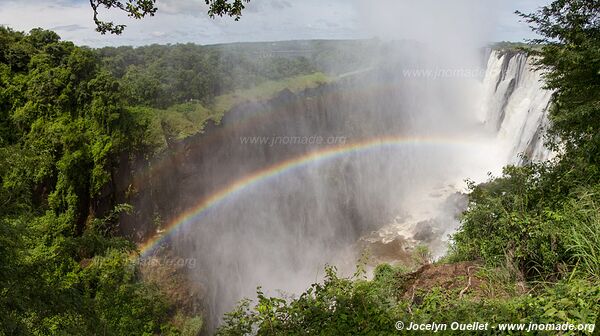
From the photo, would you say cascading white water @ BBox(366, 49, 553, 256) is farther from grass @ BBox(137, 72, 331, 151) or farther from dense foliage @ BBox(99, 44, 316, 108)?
dense foliage @ BBox(99, 44, 316, 108)

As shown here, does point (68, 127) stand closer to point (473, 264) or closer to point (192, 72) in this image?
point (192, 72)

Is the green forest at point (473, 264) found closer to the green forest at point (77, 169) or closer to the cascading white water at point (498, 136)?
the green forest at point (77, 169)

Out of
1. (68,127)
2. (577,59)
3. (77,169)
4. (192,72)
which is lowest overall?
(77,169)

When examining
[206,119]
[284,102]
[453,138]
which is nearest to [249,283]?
[206,119]

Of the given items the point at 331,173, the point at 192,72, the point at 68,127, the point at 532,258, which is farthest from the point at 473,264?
the point at 192,72

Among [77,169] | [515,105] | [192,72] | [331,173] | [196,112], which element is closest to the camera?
[77,169]

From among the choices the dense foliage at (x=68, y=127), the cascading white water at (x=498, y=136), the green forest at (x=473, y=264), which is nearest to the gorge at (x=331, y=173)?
the cascading white water at (x=498, y=136)

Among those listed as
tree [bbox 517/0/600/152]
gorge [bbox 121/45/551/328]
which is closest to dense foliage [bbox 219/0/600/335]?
tree [bbox 517/0/600/152]

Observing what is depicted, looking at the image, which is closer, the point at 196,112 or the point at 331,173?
the point at 196,112
